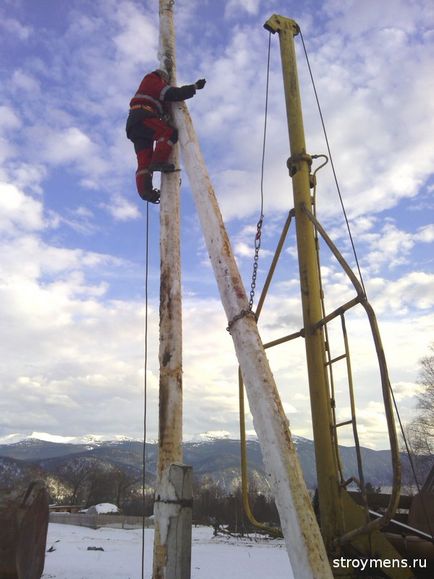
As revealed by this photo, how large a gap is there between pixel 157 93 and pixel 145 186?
2.56ft

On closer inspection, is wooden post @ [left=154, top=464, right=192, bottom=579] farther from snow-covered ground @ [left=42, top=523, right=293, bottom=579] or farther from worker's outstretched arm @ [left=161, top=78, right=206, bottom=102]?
snow-covered ground @ [left=42, top=523, right=293, bottom=579]

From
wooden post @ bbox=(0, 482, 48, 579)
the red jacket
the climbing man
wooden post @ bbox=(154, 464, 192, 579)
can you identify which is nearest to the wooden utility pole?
wooden post @ bbox=(154, 464, 192, 579)

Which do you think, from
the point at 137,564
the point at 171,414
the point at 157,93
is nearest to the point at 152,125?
the point at 157,93

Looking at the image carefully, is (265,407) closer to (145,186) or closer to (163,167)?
(163,167)

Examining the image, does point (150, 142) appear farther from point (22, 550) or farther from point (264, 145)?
point (22, 550)

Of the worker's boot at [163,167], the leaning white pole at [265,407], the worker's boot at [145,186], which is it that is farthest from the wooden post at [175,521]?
the worker's boot at [145,186]

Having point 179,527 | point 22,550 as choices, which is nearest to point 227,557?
point 22,550

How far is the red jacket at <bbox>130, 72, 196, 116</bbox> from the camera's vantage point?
4.00m

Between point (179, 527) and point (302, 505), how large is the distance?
94 cm

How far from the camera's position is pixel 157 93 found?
412 cm

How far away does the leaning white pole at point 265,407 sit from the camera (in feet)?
7.59

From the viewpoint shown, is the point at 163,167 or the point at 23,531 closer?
the point at 163,167

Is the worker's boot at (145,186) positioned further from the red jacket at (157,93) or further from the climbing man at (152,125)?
the red jacket at (157,93)

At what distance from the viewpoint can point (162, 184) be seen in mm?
3963
